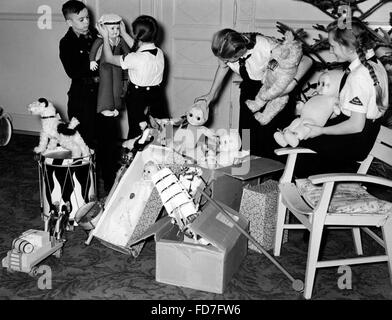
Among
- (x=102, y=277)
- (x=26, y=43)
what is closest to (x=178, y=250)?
(x=102, y=277)

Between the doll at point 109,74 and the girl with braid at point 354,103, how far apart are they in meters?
1.33

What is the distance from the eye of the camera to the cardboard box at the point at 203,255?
2.30 metres

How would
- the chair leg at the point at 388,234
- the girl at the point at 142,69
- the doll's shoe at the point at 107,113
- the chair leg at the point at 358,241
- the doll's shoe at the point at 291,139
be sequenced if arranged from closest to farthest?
the chair leg at the point at 388,234 → the doll's shoe at the point at 291,139 → the chair leg at the point at 358,241 → the girl at the point at 142,69 → the doll's shoe at the point at 107,113

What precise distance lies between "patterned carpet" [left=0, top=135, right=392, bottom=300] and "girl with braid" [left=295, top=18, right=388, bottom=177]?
2.00 feet

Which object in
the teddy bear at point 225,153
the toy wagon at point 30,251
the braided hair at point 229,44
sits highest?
the braided hair at point 229,44

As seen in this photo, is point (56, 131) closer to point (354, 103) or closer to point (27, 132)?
point (354, 103)

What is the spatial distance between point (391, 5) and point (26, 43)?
11.2 ft

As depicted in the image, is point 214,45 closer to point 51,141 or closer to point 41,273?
point 51,141

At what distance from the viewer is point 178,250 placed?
7.71 feet
